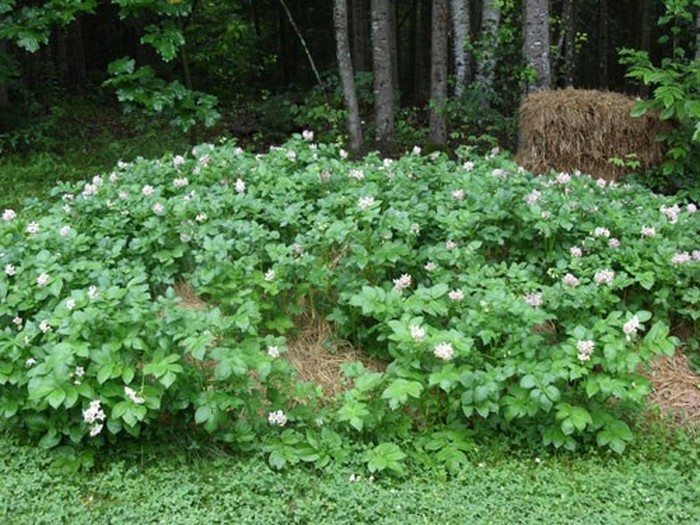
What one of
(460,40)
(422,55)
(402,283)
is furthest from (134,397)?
(422,55)

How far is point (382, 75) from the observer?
8227 millimetres

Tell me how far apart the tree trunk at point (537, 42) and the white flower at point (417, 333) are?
4714 mm

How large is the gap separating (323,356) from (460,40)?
8.00 metres

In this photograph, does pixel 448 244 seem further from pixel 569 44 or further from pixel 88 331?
pixel 569 44

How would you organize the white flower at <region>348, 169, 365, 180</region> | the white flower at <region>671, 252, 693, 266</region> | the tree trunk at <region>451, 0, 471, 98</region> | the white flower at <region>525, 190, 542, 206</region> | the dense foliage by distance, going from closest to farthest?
the dense foliage, the white flower at <region>671, 252, 693, 266</region>, the white flower at <region>525, 190, 542, 206</region>, the white flower at <region>348, 169, 365, 180</region>, the tree trunk at <region>451, 0, 471, 98</region>

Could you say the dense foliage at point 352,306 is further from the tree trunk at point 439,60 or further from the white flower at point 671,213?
the tree trunk at point 439,60

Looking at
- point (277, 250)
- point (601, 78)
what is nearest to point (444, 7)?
point (277, 250)

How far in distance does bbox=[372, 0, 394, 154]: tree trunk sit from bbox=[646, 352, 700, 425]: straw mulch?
15.8 ft

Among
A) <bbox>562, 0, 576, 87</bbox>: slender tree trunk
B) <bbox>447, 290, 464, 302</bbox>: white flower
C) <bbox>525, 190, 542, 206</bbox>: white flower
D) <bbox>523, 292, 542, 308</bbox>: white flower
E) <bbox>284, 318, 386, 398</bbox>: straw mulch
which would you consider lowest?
<bbox>284, 318, 386, 398</bbox>: straw mulch

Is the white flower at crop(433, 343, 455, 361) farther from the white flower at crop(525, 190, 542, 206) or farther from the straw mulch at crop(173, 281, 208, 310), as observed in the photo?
the straw mulch at crop(173, 281, 208, 310)

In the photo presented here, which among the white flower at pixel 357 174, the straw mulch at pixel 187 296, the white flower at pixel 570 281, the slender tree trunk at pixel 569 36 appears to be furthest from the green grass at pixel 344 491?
the slender tree trunk at pixel 569 36

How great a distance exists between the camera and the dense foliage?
11.2 feet

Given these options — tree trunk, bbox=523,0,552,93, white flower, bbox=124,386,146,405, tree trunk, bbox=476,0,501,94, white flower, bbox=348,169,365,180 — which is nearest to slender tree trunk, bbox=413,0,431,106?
tree trunk, bbox=476,0,501,94

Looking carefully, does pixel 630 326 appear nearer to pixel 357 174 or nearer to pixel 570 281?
pixel 570 281
